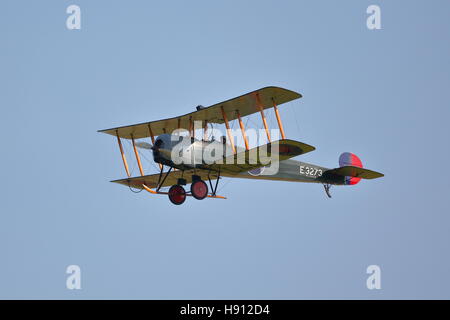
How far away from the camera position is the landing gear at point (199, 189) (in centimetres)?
1942

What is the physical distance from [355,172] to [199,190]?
16.4 feet

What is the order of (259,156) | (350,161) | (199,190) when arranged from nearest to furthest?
(259,156), (199,190), (350,161)

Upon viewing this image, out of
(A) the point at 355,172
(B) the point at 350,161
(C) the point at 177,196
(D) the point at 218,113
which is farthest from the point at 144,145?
(B) the point at 350,161

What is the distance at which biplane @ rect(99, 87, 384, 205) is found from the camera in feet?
60.1

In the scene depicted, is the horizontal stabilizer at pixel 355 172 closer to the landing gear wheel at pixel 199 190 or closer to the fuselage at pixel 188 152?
the fuselage at pixel 188 152

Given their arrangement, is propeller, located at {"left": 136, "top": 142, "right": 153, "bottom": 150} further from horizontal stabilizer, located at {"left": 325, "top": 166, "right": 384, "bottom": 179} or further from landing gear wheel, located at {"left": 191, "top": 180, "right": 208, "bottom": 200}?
horizontal stabilizer, located at {"left": 325, "top": 166, "right": 384, "bottom": 179}

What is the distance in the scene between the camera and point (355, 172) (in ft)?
71.6

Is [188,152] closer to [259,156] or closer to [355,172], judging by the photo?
[259,156]

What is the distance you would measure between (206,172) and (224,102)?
6.86ft

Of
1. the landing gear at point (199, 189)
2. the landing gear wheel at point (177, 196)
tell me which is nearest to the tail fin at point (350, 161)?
the landing gear at point (199, 189)

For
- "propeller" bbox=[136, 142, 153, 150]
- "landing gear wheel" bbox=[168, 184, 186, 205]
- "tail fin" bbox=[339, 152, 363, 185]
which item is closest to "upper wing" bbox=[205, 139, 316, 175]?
"landing gear wheel" bbox=[168, 184, 186, 205]

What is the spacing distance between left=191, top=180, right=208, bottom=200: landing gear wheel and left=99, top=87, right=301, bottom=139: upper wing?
68.8 inches

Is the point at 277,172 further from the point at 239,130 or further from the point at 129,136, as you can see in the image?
the point at 129,136

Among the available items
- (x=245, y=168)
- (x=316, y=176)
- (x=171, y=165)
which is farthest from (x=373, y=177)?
(x=171, y=165)
